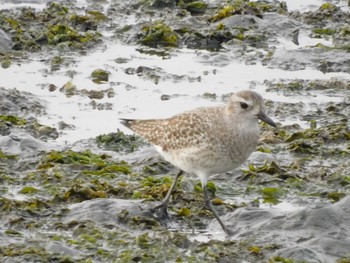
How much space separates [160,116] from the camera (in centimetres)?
1223

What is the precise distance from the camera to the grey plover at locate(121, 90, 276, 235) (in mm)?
8758

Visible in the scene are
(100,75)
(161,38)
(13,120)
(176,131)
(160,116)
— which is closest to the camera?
(176,131)

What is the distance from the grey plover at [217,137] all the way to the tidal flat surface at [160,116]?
0.51 meters

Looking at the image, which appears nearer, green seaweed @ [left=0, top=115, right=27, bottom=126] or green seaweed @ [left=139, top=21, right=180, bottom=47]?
green seaweed @ [left=0, top=115, right=27, bottom=126]

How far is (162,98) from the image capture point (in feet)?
42.4

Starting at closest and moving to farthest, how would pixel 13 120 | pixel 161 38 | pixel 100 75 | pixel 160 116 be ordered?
pixel 13 120
pixel 160 116
pixel 100 75
pixel 161 38

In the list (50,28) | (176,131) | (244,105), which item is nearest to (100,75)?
(50,28)

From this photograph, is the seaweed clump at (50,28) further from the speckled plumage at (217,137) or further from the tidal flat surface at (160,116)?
the speckled plumage at (217,137)

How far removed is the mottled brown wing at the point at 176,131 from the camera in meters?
8.92

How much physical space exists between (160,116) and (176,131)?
313 centimetres

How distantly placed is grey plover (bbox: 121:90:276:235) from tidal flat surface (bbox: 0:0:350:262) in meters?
0.51

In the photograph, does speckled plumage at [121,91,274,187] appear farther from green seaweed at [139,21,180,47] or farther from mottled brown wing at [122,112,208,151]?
green seaweed at [139,21,180,47]

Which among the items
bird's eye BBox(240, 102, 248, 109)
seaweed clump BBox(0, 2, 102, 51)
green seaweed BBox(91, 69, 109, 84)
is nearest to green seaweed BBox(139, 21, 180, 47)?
seaweed clump BBox(0, 2, 102, 51)

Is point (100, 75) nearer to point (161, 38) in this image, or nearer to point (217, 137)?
point (161, 38)
